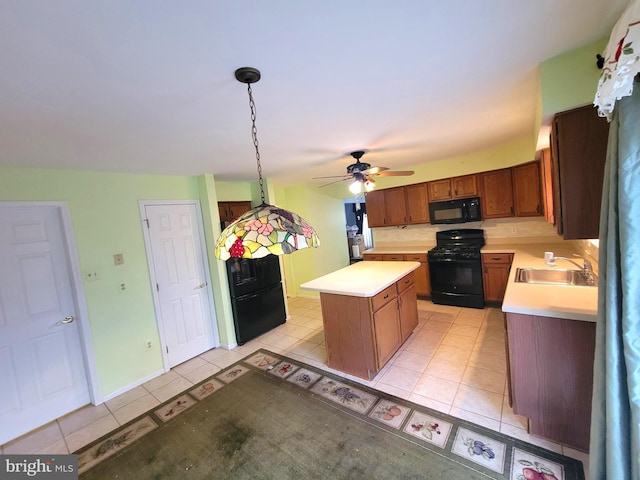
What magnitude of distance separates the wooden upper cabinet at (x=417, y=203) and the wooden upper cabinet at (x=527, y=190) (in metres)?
1.22

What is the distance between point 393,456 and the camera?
1.77 metres

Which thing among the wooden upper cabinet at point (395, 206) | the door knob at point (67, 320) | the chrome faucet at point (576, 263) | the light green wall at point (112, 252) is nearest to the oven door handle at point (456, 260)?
the wooden upper cabinet at point (395, 206)

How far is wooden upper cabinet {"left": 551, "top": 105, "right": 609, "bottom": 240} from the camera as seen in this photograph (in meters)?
1.51

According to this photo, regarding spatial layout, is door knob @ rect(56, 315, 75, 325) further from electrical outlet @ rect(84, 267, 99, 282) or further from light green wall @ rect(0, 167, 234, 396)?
electrical outlet @ rect(84, 267, 99, 282)

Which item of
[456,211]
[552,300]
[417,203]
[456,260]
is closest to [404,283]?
[456,260]

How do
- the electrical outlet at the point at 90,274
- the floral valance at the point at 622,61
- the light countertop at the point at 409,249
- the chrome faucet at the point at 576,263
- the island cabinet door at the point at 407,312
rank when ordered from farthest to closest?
the light countertop at the point at 409,249 → the island cabinet door at the point at 407,312 → the electrical outlet at the point at 90,274 → the chrome faucet at the point at 576,263 → the floral valance at the point at 622,61

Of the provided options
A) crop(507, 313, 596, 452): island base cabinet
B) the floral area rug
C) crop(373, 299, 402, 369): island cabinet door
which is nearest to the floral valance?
crop(507, 313, 596, 452): island base cabinet

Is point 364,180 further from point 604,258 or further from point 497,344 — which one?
point 497,344

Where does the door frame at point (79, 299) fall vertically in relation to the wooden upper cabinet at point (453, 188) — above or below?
below

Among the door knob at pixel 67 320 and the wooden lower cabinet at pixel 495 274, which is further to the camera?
the wooden lower cabinet at pixel 495 274

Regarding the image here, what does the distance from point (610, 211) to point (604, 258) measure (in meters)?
0.22

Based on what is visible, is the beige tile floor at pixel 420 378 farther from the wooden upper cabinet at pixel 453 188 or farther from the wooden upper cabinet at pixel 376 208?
the wooden upper cabinet at pixel 376 208

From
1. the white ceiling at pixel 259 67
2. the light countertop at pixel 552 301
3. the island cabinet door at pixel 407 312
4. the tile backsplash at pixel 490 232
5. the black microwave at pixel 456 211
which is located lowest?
the island cabinet door at pixel 407 312

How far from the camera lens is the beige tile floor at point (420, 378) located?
7.01 feet
